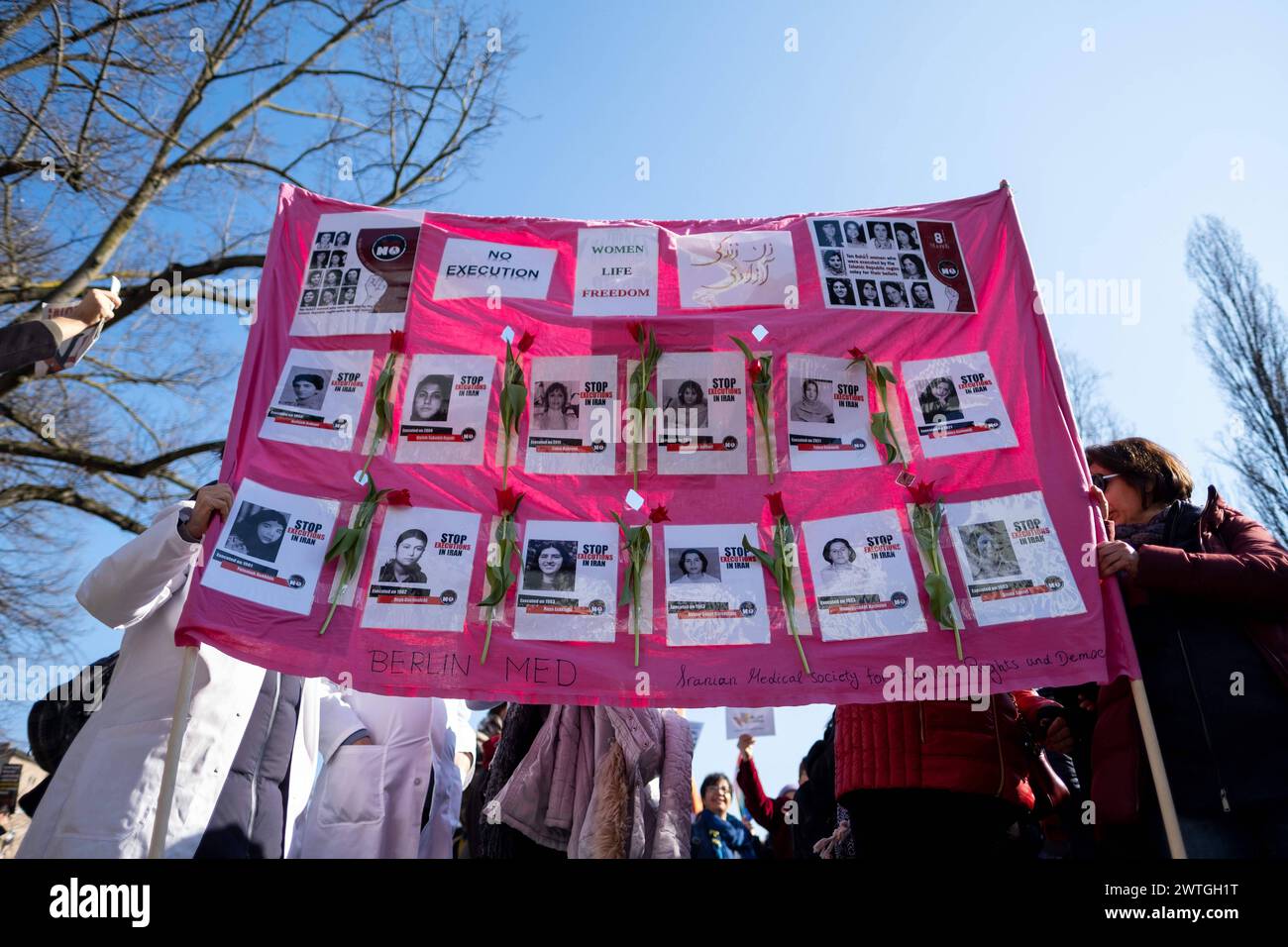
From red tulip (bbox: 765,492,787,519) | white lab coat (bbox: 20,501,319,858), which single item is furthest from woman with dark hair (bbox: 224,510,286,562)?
red tulip (bbox: 765,492,787,519)

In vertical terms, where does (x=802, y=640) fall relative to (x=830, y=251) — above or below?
below

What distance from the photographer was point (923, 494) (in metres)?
3.33

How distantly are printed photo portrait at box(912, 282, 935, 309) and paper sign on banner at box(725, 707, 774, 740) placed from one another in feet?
11.7

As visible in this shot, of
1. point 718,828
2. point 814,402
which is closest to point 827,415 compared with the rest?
point 814,402

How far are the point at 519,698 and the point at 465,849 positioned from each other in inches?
129

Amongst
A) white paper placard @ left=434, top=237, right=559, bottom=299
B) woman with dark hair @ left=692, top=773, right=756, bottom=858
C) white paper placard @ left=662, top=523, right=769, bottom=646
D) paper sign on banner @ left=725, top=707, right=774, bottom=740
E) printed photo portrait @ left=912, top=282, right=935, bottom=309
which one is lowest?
woman with dark hair @ left=692, top=773, right=756, bottom=858

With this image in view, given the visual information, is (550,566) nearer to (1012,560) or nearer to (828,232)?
(1012,560)

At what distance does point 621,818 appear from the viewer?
363cm

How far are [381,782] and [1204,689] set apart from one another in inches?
113

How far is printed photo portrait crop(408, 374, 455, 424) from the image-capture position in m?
3.50

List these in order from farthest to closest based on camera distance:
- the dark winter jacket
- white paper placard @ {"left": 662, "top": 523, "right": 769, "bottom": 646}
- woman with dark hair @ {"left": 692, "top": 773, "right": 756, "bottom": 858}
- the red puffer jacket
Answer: woman with dark hair @ {"left": 692, "top": 773, "right": 756, "bottom": 858} → white paper placard @ {"left": 662, "top": 523, "right": 769, "bottom": 646} → the red puffer jacket → the dark winter jacket

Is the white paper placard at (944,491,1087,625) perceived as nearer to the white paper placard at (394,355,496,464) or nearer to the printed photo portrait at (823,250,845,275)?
the printed photo portrait at (823,250,845,275)
